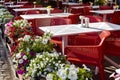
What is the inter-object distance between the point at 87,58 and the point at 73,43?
77 cm

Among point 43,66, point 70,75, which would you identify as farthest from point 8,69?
point 70,75

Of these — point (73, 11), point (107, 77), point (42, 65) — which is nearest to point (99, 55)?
point (107, 77)

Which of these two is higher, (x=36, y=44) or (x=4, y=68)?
(x=36, y=44)

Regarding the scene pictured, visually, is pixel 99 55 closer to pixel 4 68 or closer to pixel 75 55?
pixel 75 55

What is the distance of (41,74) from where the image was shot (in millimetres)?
2686

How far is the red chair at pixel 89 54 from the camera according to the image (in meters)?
3.53

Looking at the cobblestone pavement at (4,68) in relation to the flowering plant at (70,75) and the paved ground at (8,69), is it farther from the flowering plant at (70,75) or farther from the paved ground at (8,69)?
the flowering plant at (70,75)

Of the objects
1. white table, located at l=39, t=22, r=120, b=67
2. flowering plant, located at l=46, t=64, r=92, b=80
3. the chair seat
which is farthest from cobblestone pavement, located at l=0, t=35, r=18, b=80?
flowering plant, located at l=46, t=64, r=92, b=80

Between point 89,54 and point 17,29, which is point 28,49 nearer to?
point 89,54

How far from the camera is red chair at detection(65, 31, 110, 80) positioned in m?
3.53

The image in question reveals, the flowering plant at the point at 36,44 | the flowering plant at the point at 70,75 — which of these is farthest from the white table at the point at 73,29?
the flowering plant at the point at 70,75

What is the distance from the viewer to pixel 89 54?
3.59 meters

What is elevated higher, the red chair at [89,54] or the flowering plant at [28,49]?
the flowering plant at [28,49]

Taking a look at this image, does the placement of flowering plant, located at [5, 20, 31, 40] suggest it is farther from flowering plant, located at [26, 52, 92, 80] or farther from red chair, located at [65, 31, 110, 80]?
flowering plant, located at [26, 52, 92, 80]
